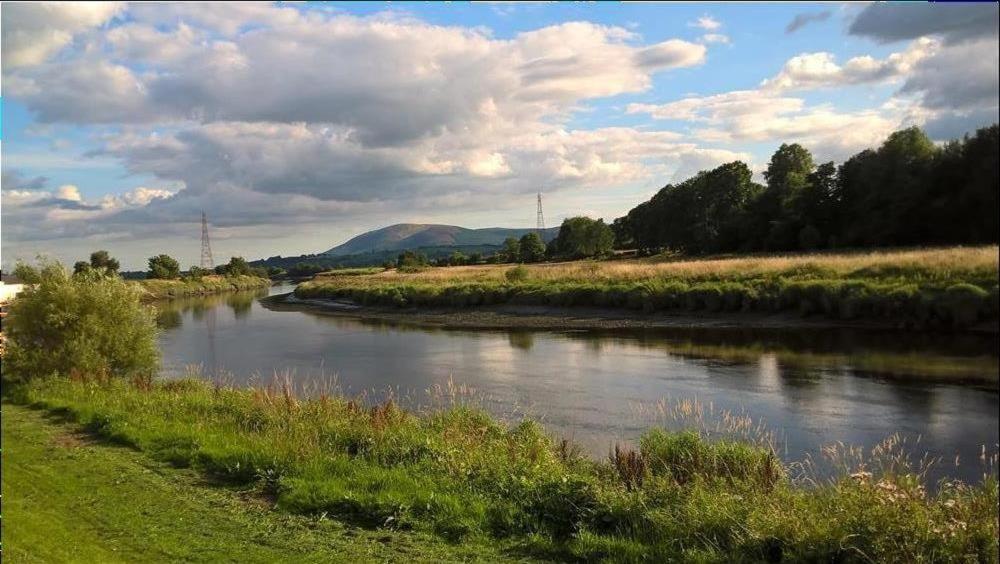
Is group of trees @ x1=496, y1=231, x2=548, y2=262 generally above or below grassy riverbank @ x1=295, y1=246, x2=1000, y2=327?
above

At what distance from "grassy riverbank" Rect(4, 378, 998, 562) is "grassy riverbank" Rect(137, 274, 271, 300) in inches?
2954

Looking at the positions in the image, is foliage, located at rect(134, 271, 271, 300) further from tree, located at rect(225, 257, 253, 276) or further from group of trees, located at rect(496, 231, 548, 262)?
group of trees, located at rect(496, 231, 548, 262)

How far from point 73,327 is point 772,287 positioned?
Answer: 1098 inches

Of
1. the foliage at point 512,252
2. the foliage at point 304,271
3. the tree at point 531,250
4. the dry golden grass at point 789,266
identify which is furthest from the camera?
the foliage at point 304,271

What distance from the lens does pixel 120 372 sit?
18.5 metres

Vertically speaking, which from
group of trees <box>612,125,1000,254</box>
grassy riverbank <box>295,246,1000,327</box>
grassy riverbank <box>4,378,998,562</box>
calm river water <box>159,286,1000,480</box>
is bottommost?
calm river water <box>159,286,1000,480</box>

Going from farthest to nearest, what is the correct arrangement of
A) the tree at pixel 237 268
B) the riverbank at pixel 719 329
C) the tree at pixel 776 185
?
the tree at pixel 237 268
the tree at pixel 776 185
the riverbank at pixel 719 329

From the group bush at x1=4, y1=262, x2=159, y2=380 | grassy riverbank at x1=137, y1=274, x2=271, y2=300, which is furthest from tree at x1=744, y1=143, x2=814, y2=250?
grassy riverbank at x1=137, y1=274, x2=271, y2=300

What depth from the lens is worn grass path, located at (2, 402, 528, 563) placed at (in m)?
6.41

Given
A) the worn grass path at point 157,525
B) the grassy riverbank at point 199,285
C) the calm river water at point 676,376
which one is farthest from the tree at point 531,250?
the worn grass path at point 157,525

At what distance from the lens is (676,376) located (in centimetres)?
2073

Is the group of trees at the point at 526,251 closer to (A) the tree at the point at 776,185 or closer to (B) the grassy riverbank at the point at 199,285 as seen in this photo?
(A) the tree at the point at 776,185

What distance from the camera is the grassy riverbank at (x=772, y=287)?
18.2 feet

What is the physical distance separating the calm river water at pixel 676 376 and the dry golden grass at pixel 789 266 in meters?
1.11
